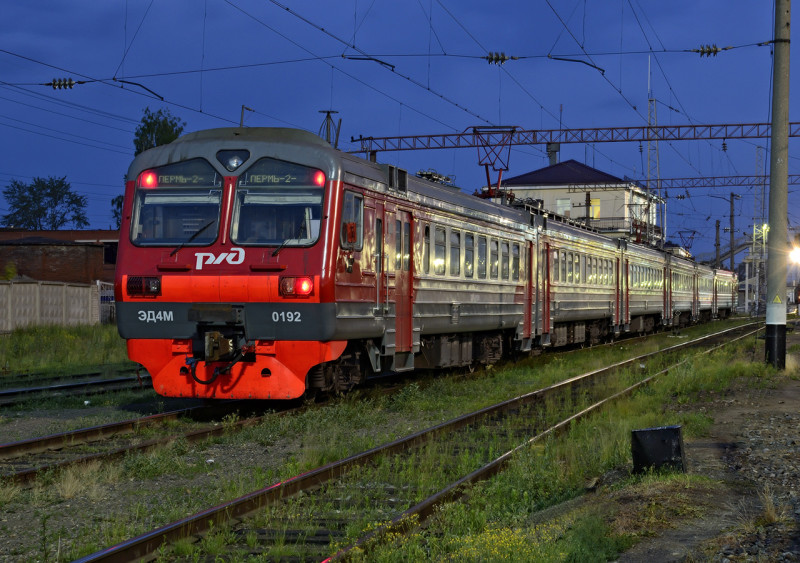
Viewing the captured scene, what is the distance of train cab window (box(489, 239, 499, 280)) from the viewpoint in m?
18.0

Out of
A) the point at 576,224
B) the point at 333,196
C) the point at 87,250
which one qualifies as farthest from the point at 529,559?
the point at 87,250

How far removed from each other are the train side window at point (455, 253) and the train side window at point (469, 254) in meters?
0.31

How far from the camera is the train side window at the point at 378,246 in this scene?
1313 centimetres

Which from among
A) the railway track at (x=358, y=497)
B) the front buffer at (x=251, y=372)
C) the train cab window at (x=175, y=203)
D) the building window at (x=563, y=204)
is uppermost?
the building window at (x=563, y=204)

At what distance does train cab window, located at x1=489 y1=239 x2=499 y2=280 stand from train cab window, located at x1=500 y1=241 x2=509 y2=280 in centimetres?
34

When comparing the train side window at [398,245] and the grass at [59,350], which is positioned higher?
the train side window at [398,245]

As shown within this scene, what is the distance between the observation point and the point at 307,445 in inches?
400

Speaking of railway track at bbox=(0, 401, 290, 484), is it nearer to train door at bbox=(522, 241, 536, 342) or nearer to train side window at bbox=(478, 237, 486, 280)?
train side window at bbox=(478, 237, 486, 280)

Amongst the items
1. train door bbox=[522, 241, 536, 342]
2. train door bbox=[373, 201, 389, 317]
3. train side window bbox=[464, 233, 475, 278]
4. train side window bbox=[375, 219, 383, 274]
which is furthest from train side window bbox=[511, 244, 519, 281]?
train side window bbox=[375, 219, 383, 274]

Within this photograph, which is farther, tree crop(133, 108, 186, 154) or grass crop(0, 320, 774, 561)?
tree crop(133, 108, 186, 154)

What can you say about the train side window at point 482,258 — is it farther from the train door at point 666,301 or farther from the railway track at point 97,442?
the train door at point 666,301

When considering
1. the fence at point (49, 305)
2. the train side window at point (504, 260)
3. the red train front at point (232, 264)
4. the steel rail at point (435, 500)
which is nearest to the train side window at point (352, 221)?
the red train front at point (232, 264)

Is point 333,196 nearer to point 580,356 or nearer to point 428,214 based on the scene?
point 428,214

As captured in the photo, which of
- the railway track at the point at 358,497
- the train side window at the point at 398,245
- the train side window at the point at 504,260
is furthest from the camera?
the train side window at the point at 504,260
